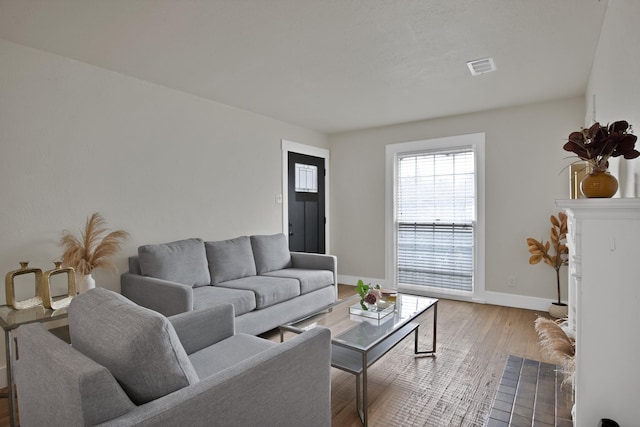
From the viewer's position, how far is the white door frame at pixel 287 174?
484cm

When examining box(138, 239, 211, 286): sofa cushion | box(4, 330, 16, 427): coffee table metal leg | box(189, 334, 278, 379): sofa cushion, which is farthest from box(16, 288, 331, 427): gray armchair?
box(138, 239, 211, 286): sofa cushion

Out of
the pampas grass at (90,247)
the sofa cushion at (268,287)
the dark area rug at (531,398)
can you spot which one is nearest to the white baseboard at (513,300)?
the dark area rug at (531,398)

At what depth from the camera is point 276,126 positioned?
475 centimetres

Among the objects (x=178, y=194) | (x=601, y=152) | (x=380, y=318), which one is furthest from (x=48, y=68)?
(x=601, y=152)

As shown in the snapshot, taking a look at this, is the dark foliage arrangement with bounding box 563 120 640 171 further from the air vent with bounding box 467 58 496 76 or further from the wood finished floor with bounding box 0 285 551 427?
the wood finished floor with bounding box 0 285 551 427

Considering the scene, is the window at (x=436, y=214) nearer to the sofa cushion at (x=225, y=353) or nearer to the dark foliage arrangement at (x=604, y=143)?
the dark foliage arrangement at (x=604, y=143)

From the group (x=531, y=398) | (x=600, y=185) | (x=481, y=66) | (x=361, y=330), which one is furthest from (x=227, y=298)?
(x=481, y=66)

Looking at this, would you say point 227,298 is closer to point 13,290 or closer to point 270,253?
point 270,253

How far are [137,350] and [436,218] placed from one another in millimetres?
4343

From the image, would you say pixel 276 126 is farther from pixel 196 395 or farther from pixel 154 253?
pixel 196 395

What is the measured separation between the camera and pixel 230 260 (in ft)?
12.0

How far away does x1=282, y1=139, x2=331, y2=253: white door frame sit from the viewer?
484 cm

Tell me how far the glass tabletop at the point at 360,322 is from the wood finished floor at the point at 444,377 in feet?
1.38

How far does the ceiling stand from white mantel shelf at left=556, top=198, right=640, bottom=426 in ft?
4.62
